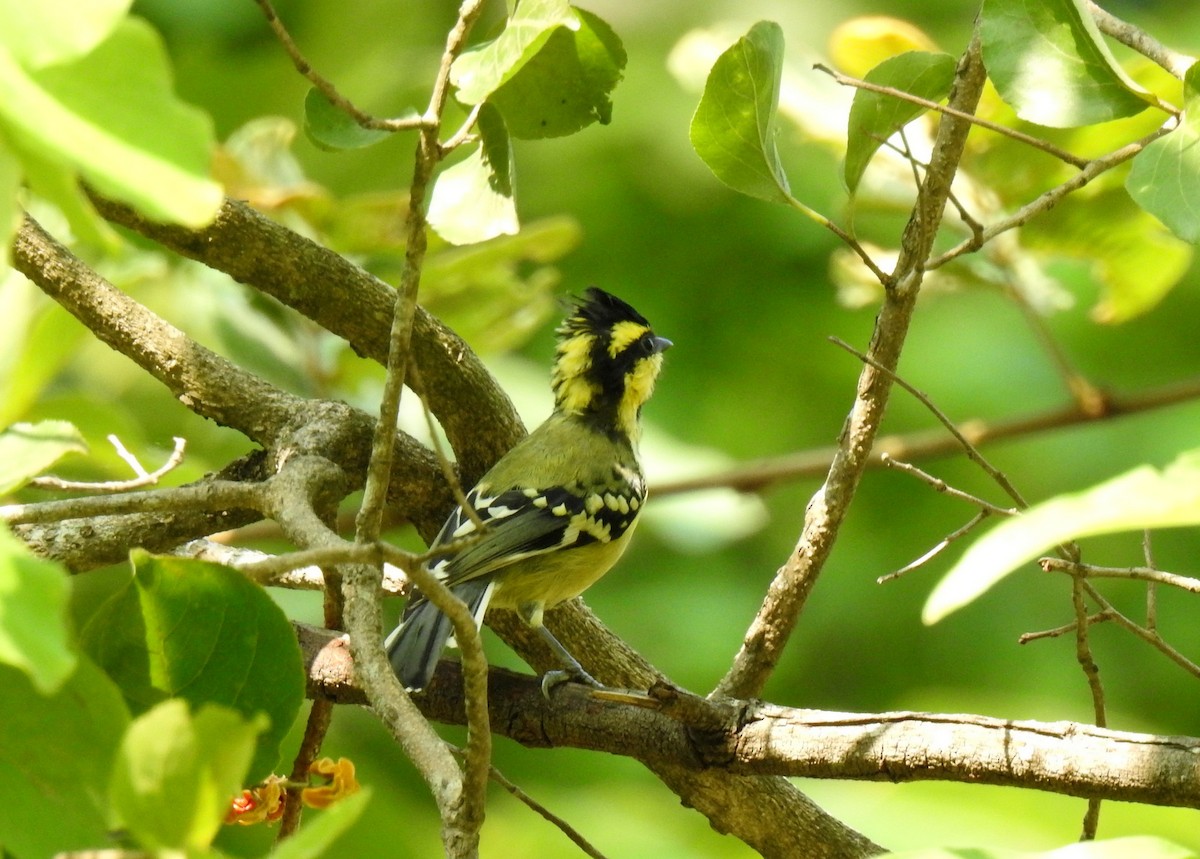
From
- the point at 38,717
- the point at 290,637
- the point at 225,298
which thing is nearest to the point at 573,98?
the point at 290,637

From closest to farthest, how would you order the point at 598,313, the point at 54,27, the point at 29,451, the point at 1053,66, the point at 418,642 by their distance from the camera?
1. the point at 54,27
2. the point at 29,451
3. the point at 1053,66
4. the point at 418,642
5. the point at 598,313

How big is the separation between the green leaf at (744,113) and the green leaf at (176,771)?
1047 mm

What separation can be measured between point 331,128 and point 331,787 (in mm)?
846

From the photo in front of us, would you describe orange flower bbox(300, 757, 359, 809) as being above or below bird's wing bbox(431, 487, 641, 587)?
below

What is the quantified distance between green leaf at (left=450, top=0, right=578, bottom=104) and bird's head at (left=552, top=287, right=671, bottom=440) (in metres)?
2.16

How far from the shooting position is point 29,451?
1168 millimetres

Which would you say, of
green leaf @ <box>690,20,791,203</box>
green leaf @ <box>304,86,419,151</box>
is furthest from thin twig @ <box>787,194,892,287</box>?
green leaf @ <box>304,86,419,151</box>

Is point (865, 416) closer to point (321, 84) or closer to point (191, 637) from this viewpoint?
point (321, 84)

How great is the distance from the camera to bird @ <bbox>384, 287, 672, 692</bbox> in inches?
97.1

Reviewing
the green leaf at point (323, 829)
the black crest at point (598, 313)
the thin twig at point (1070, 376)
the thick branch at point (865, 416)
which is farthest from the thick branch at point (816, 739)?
the black crest at point (598, 313)

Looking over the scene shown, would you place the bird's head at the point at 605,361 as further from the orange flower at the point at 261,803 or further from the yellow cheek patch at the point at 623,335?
the orange flower at the point at 261,803

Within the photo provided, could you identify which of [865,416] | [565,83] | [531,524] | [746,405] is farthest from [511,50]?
[746,405]

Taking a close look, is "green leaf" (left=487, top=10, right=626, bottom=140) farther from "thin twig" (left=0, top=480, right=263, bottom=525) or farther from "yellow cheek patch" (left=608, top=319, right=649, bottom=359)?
"yellow cheek patch" (left=608, top=319, right=649, bottom=359)

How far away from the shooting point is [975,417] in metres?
5.41
